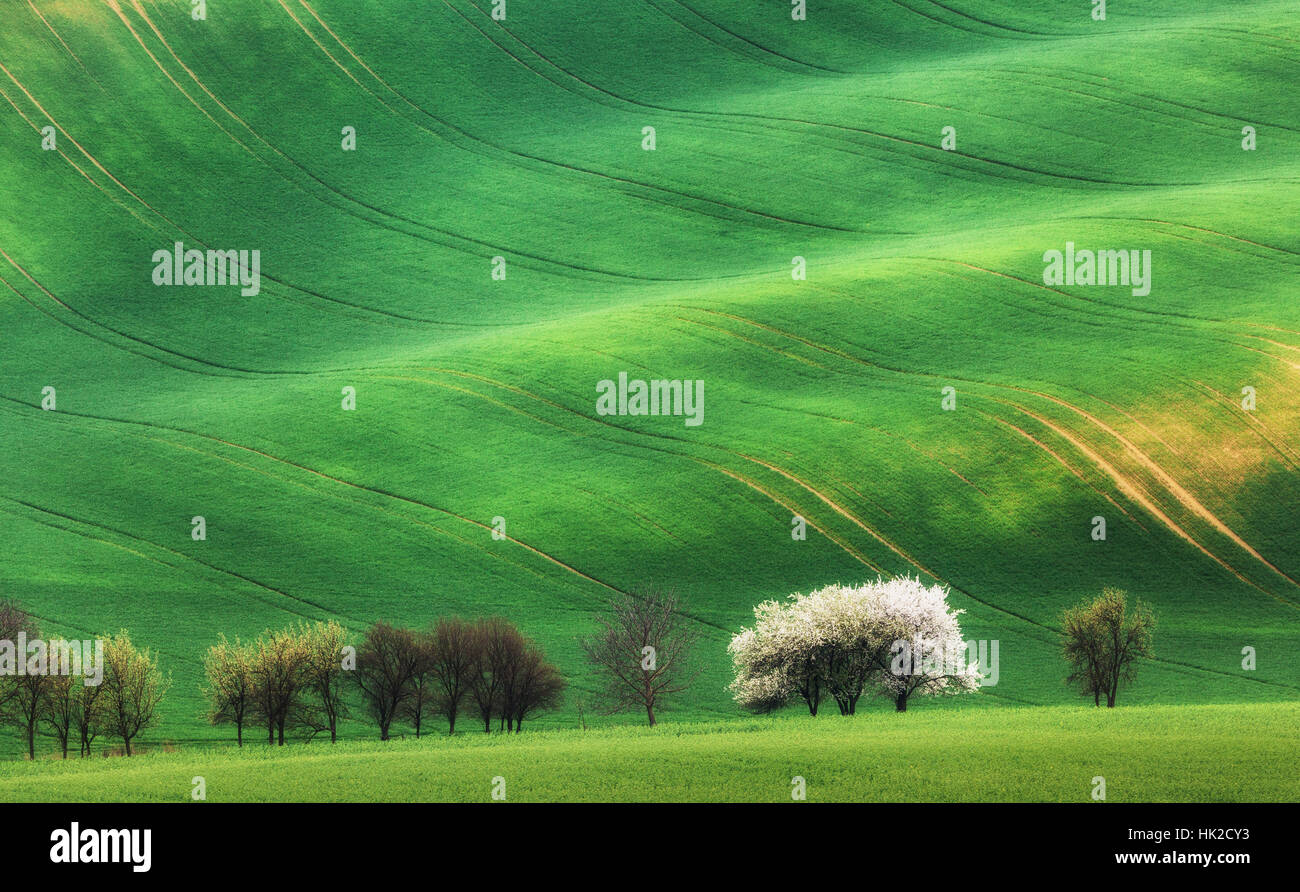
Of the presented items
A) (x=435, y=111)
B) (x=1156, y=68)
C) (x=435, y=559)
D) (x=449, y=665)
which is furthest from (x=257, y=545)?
(x=1156, y=68)

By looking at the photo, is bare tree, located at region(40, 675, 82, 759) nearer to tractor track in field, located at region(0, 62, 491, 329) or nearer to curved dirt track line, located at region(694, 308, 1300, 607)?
tractor track in field, located at region(0, 62, 491, 329)

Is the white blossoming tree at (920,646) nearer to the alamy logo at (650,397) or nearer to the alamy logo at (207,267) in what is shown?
the alamy logo at (650,397)

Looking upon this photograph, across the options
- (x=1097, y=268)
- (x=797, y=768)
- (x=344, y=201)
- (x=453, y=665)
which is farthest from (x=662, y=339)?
(x=797, y=768)

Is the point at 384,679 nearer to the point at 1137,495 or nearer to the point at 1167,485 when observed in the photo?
the point at 1137,495

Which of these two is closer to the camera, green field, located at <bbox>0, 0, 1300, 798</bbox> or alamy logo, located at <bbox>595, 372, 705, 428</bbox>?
green field, located at <bbox>0, 0, 1300, 798</bbox>
